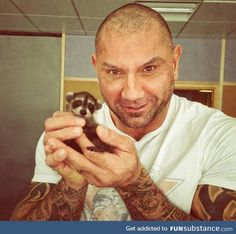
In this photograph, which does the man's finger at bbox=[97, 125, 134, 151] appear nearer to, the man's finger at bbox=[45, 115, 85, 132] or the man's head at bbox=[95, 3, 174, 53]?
the man's finger at bbox=[45, 115, 85, 132]

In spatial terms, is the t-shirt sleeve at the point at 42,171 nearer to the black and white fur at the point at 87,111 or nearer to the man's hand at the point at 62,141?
the man's hand at the point at 62,141

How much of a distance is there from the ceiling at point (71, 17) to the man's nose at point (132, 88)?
0.26m

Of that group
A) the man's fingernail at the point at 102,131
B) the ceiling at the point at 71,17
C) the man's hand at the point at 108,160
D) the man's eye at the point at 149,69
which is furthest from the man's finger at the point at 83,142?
the ceiling at the point at 71,17

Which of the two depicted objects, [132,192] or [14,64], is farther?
[14,64]

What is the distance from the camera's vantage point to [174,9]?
4.49 ft

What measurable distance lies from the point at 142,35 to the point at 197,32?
0.24 m

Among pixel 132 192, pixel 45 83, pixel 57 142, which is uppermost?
pixel 45 83

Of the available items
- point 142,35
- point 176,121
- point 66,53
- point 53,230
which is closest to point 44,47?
point 66,53

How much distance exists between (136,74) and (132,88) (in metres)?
0.05

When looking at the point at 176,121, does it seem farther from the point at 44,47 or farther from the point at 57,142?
the point at 44,47

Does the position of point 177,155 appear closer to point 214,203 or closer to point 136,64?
point 214,203

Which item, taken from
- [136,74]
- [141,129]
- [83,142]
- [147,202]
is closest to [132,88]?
[136,74]

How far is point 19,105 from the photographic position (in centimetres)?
138

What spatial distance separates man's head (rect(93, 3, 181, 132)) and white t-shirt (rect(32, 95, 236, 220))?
0.05 m
